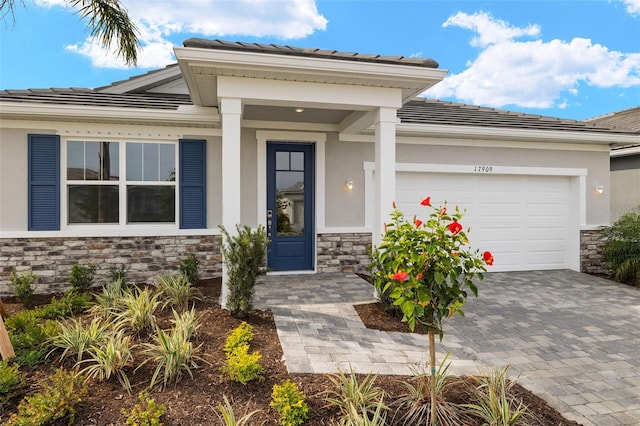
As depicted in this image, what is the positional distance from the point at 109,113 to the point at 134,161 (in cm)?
90

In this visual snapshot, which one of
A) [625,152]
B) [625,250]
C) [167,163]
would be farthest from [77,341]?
[625,152]

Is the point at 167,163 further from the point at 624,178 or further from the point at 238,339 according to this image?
the point at 624,178

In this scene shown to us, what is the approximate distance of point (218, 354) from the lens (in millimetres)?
3510

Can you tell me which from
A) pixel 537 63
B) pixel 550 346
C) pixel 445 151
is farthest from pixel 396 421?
pixel 537 63

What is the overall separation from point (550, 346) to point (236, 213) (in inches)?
163

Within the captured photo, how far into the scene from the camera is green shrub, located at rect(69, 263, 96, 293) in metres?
5.79

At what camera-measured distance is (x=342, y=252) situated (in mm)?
7398

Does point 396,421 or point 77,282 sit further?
point 77,282

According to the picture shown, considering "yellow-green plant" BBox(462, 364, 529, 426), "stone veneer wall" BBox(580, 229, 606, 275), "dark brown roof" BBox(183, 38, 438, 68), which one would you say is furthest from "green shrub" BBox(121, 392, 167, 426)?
"stone veneer wall" BBox(580, 229, 606, 275)

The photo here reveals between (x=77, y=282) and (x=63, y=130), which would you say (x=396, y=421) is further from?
(x=63, y=130)

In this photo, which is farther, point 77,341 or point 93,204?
point 93,204

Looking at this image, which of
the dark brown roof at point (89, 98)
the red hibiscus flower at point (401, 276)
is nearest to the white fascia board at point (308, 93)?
the dark brown roof at point (89, 98)

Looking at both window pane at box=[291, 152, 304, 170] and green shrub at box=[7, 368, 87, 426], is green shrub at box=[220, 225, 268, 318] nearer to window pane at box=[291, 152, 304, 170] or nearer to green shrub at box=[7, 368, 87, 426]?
green shrub at box=[7, 368, 87, 426]

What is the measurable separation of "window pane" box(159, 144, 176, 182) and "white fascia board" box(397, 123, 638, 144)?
4351 mm
